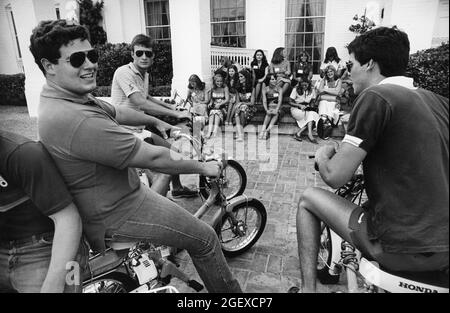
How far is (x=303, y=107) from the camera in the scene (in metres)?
7.31

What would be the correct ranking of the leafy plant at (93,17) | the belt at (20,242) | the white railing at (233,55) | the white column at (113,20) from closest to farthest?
the belt at (20,242) < the white railing at (233,55) < the leafy plant at (93,17) < the white column at (113,20)

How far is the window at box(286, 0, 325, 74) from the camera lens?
31.1 feet

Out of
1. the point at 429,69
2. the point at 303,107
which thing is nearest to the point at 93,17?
the point at 303,107

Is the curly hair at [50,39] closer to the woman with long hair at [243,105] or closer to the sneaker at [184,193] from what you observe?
the sneaker at [184,193]

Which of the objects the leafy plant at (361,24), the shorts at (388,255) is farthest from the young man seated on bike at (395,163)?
the leafy plant at (361,24)

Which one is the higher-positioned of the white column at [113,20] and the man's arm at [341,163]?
the white column at [113,20]

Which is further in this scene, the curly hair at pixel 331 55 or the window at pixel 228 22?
the window at pixel 228 22

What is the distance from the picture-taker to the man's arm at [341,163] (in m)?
1.73

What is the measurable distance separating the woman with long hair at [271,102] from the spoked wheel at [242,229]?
13.1ft

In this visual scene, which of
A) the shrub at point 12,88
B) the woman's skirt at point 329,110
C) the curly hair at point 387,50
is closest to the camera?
the curly hair at point 387,50

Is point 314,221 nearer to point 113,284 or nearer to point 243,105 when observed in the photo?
point 113,284

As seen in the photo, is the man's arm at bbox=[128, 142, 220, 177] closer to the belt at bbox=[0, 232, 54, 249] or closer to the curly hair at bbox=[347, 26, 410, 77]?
the belt at bbox=[0, 232, 54, 249]

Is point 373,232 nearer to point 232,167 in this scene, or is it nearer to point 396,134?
point 396,134
